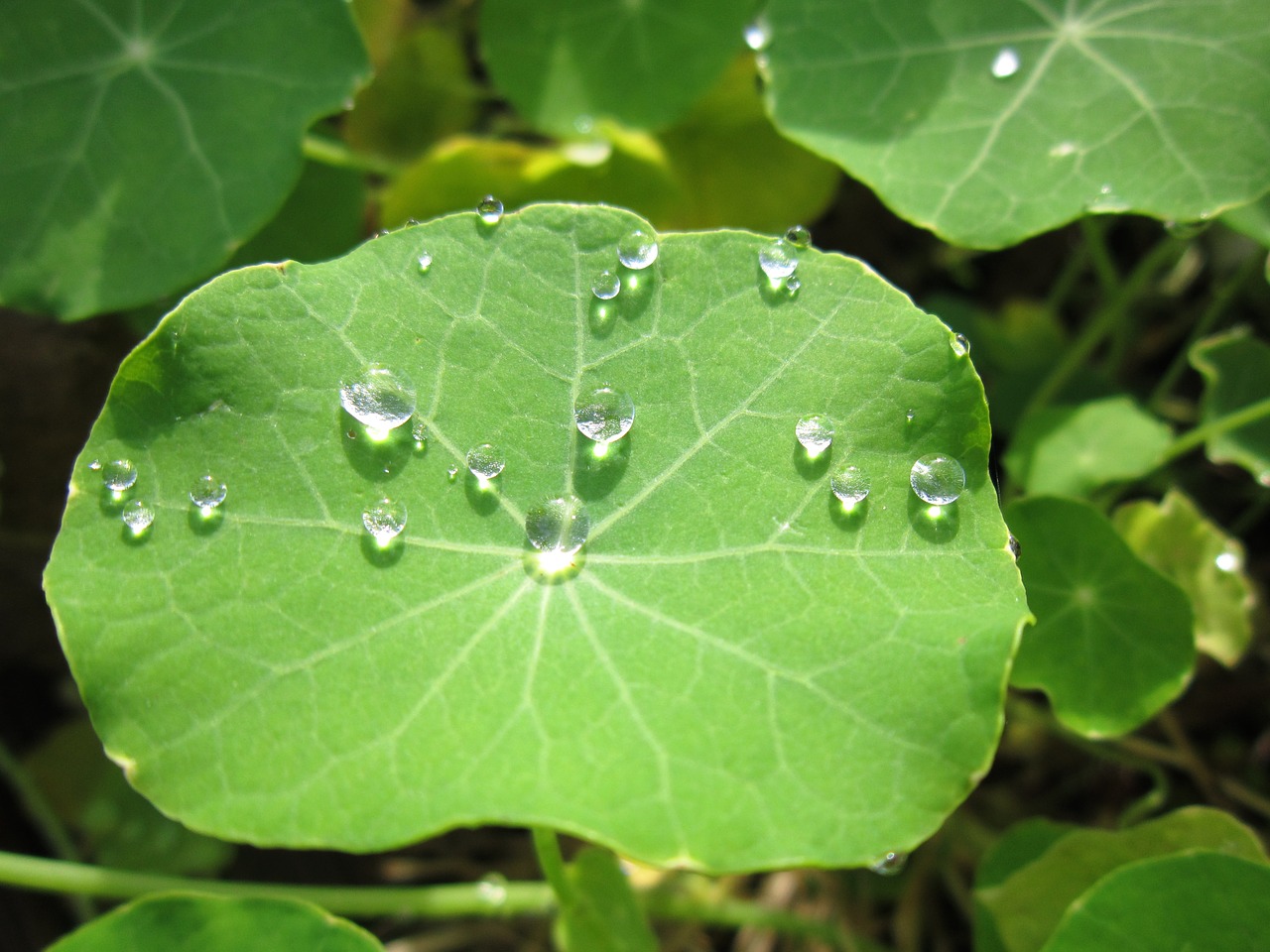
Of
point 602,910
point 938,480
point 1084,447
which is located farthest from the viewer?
point 1084,447

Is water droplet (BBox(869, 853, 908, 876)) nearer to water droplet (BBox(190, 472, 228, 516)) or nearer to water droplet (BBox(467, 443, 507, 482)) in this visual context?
water droplet (BBox(467, 443, 507, 482))

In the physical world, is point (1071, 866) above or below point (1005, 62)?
below

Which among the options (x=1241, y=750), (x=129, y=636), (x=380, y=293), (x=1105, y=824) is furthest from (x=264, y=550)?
(x=1241, y=750)

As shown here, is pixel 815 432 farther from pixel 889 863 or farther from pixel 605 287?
pixel 889 863

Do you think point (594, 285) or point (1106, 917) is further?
point (594, 285)

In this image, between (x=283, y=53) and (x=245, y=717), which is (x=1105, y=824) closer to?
(x=245, y=717)

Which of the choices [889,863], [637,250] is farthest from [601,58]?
[889,863]
